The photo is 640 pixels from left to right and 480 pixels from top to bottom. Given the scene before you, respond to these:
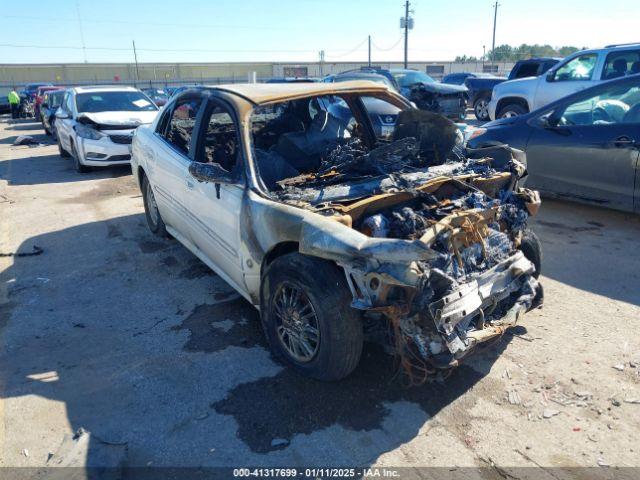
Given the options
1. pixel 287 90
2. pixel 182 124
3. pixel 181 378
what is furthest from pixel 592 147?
pixel 181 378

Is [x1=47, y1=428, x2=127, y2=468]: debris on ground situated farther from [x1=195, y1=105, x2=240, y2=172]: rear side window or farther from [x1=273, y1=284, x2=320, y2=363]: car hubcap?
[x1=195, y1=105, x2=240, y2=172]: rear side window

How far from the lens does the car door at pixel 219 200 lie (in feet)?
11.8

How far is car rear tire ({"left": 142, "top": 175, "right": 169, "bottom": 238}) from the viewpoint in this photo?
5.74 meters

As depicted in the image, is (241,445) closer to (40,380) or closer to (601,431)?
(40,380)

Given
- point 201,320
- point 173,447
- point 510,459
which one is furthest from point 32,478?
point 510,459

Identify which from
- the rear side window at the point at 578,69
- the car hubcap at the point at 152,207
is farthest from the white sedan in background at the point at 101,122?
the rear side window at the point at 578,69

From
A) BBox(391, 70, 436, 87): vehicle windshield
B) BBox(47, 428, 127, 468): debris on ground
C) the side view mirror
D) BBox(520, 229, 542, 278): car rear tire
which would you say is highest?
BBox(391, 70, 436, 87): vehicle windshield

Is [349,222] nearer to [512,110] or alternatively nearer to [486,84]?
[512,110]

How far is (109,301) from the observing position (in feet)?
14.6

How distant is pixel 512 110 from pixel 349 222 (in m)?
10.4

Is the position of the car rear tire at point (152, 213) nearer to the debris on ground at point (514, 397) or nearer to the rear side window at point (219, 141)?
the rear side window at point (219, 141)

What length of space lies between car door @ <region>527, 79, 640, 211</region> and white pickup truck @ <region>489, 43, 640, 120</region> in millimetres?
4566

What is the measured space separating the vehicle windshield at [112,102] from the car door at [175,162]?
640cm

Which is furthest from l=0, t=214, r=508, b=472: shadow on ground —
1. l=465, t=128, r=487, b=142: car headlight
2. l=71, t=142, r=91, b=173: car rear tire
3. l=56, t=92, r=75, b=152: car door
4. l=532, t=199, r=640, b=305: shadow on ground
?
l=56, t=92, r=75, b=152: car door
